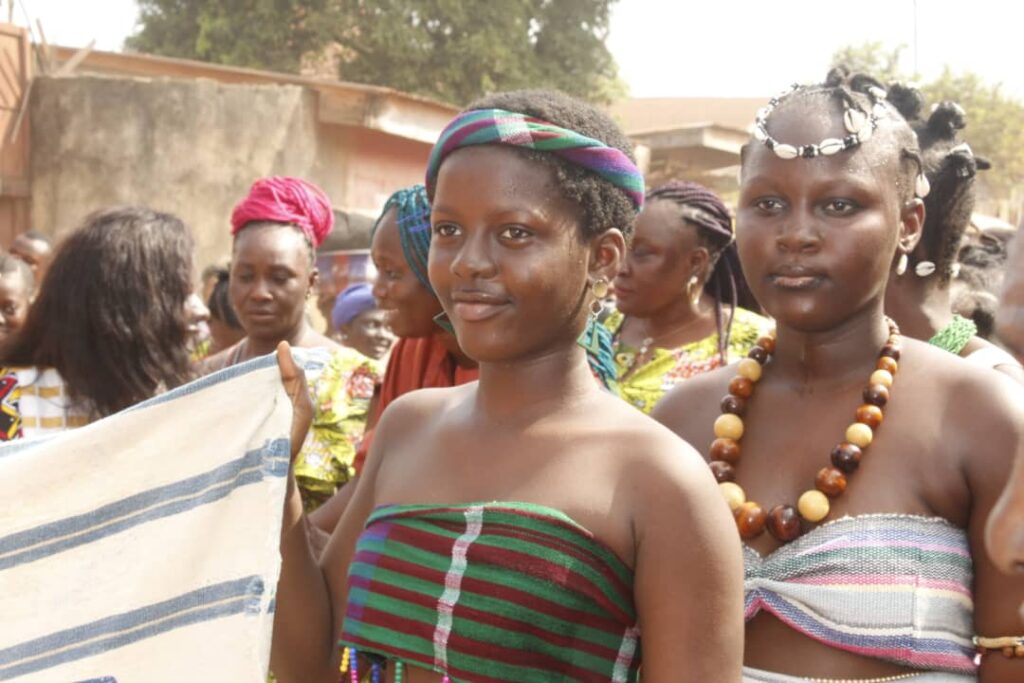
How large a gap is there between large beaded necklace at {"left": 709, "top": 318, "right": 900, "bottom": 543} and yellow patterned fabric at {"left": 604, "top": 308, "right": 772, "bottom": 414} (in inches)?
84.8

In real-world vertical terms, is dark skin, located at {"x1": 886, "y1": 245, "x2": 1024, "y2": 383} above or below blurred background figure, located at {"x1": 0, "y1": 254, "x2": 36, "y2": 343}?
above

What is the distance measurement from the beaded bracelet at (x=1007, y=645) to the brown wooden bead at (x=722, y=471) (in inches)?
21.1

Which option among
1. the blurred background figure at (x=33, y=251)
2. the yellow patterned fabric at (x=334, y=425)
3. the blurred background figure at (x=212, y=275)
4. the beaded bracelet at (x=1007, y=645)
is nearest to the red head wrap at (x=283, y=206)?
the yellow patterned fabric at (x=334, y=425)

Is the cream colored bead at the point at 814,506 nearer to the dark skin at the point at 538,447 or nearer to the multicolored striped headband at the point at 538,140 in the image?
the dark skin at the point at 538,447

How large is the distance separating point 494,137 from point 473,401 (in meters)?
0.50

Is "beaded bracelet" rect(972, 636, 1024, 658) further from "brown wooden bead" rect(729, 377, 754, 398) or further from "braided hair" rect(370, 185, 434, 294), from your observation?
"braided hair" rect(370, 185, 434, 294)

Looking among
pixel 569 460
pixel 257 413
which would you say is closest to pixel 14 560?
pixel 257 413

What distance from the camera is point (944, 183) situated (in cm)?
331

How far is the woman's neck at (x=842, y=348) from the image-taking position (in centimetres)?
239

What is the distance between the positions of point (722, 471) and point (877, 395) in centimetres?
33

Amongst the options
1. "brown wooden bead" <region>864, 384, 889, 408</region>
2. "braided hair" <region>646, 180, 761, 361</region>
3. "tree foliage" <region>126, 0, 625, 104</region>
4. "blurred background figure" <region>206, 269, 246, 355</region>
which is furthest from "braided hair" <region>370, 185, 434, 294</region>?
"tree foliage" <region>126, 0, 625, 104</region>

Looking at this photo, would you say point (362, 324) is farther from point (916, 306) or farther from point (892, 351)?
point (892, 351)

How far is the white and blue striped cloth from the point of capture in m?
2.20

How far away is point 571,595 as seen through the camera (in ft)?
6.33
